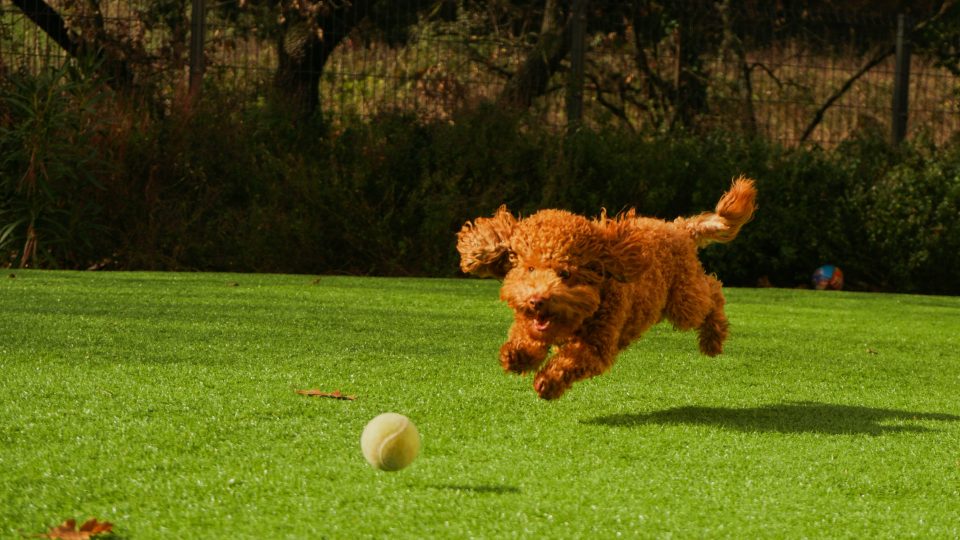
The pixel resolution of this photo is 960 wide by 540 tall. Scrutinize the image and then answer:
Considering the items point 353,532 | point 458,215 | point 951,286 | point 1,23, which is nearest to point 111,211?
point 1,23

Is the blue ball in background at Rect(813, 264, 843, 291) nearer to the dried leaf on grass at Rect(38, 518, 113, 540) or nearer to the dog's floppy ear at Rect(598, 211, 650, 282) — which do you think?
the dog's floppy ear at Rect(598, 211, 650, 282)

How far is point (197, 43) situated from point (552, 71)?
3.16 m

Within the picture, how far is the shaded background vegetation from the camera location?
9797 millimetres

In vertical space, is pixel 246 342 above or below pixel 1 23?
below

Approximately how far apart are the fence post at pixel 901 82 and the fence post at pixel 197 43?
6407 millimetres

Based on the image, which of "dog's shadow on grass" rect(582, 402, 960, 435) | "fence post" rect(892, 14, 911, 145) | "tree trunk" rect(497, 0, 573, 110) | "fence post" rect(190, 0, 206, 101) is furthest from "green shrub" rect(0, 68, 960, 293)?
"dog's shadow on grass" rect(582, 402, 960, 435)

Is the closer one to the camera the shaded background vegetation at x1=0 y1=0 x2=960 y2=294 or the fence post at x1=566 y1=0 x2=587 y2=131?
the shaded background vegetation at x1=0 y1=0 x2=960 y2=294

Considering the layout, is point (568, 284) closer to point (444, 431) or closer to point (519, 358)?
A: point (519, 358)

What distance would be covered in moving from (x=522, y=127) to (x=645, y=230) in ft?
20.3

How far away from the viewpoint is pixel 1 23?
1054cm

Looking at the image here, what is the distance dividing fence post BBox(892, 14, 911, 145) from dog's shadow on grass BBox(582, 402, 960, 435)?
322 inches

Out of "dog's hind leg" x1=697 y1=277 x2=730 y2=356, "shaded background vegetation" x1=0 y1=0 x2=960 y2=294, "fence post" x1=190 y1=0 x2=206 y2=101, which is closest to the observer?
"dog's hind leg" x1=697 y1=277 x2=730 y2=356

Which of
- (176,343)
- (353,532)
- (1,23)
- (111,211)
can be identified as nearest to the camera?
(353,532)

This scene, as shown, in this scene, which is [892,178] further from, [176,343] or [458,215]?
[176,343]
